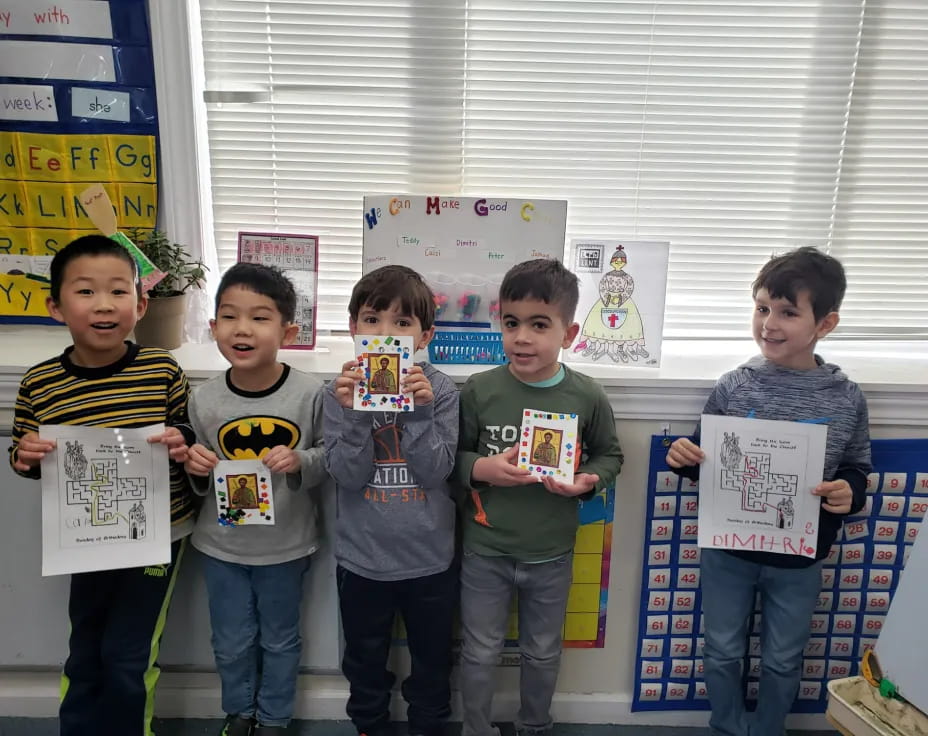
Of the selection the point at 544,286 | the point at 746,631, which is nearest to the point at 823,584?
the point at 746,631

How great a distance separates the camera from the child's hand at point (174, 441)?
152cm

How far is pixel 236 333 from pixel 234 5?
0.99 meters

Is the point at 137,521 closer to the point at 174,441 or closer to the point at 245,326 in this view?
the point at 174,441

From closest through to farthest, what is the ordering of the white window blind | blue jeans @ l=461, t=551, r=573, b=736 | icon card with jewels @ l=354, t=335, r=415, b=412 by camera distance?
icon card with jewels @ l=354, t=335, r=415, b=412, blue jeans @ l=461, t=551, r=573, b=736, the white window blind

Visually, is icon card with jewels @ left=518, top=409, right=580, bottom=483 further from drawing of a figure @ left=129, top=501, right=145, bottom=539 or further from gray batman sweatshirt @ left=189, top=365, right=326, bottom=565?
drawing of a figure @ left=129, top=501, right=145, bottom=539

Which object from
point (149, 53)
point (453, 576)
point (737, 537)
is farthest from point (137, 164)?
point (737, 537)

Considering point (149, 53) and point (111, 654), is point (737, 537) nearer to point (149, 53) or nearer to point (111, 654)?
point (111, 654)

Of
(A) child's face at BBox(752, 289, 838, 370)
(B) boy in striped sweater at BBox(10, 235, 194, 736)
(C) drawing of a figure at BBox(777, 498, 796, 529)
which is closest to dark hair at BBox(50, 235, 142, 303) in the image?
(B) boy in striped sweater at BBox(10, 235, 194, 736)

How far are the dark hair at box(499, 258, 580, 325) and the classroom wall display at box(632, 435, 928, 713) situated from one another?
461 millimetres

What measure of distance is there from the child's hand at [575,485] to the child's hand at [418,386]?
1.03 ft

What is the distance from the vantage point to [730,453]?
1624mm

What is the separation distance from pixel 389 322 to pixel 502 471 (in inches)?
16.4

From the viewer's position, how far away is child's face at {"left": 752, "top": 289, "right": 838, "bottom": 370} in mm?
1584

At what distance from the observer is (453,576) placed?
1.71 metres
